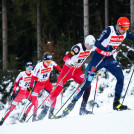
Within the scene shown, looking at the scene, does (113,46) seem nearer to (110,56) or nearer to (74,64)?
(110,56)

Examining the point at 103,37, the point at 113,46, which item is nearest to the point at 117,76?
the point at 113,46

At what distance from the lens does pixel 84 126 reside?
4855 millimetres

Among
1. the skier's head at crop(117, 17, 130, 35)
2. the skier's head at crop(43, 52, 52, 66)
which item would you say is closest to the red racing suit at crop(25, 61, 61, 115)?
the skier's head at crop(43, 52, 52, 66)

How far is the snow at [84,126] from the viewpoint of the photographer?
15.4 ft

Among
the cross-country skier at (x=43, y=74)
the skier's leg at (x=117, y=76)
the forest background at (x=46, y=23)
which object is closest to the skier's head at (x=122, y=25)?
the skier's leg at (x=117, y=76)

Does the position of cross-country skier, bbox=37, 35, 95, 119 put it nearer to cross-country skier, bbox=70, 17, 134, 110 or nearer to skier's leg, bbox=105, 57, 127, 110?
cross-country skier, bbox=70, 17, 134, 110

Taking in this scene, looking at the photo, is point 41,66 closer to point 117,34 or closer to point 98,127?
point 117,34

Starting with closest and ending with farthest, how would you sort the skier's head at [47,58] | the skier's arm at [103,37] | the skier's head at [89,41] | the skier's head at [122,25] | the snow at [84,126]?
1. the snow at [84,126]
2. the skier's head at [122,25]
3. the skier's arm at [103,37]
4. the skier's head at [89,41]
5. the skier's head at [47,58]

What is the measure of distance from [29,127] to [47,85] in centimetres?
451

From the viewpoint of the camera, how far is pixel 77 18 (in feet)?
69.0

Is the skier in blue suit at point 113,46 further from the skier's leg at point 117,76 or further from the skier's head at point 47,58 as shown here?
the skier's head at point 47,58

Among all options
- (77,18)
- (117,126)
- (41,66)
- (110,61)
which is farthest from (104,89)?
(77,18)

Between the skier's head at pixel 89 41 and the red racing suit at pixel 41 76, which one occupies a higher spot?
the skier's head at pixel 89 41

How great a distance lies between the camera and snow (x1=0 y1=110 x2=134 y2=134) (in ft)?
15.4
